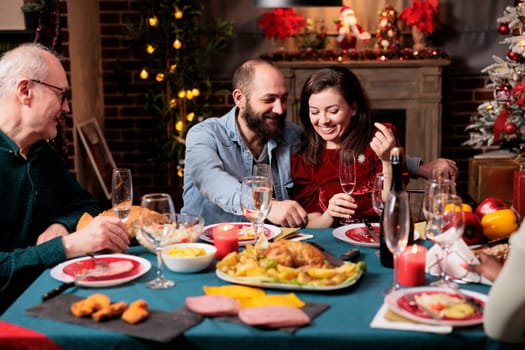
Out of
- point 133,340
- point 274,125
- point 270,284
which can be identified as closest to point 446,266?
point 270,284

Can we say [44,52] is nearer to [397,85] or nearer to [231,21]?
[231,21]

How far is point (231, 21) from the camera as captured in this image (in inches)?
212

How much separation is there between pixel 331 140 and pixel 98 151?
2767 millimetres

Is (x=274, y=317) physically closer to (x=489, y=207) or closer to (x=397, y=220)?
(x=397, y=220)

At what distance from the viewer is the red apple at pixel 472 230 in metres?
2.14

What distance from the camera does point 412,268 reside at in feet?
5.81

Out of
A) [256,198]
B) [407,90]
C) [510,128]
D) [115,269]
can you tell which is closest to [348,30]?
[407,90]

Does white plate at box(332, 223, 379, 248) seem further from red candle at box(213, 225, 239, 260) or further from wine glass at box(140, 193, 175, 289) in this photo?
wine glass at box(140, 193, 175, 289)

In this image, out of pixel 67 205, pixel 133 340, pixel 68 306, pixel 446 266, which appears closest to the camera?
pixel 133 340

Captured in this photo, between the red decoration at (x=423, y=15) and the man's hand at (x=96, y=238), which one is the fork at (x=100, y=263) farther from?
the red decoration at (x=423, y=15)

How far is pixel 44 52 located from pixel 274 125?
945 millimetres

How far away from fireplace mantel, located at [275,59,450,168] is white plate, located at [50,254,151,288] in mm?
3715

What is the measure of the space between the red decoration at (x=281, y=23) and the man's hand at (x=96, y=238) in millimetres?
3729

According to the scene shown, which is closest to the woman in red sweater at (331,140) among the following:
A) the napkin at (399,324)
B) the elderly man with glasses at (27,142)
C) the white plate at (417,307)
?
the elderly man with glasses at (27,142)
